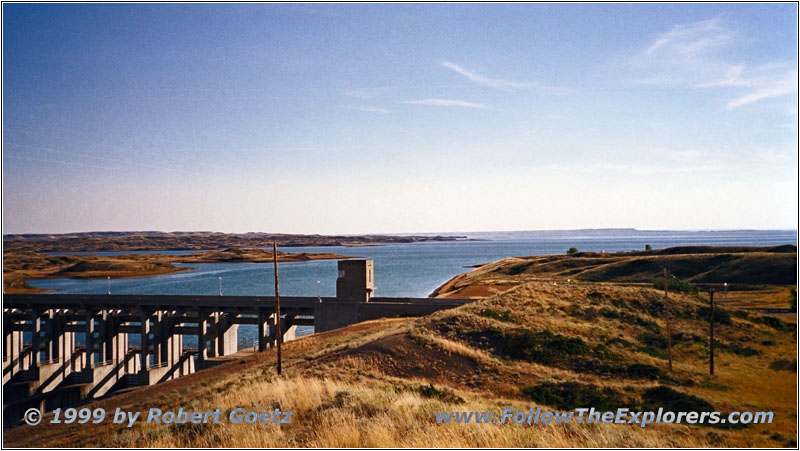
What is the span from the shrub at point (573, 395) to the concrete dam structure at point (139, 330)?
1991 centimetres

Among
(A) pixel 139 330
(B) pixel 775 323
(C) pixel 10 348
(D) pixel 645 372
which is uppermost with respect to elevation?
(D) pixel 645 372

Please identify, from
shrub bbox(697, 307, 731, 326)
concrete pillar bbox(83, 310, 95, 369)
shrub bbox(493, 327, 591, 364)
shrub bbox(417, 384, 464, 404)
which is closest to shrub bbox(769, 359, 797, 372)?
shrub bbox(697, 307, 731, 326)

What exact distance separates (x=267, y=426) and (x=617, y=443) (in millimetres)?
7317

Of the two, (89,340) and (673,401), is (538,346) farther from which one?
(89,340)

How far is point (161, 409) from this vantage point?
58.1ft

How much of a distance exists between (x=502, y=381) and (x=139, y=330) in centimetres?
3602

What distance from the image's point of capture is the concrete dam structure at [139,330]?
1650 inches

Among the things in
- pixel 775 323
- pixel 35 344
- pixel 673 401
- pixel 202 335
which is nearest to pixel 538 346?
pixel 673 401

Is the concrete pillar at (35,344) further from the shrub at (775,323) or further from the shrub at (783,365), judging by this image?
the shrub at (775,323)

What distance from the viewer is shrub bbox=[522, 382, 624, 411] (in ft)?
60.2

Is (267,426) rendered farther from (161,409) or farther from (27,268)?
(27,268)

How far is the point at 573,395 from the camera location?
1917 cm

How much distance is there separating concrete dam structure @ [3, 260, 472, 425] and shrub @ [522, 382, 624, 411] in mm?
19910

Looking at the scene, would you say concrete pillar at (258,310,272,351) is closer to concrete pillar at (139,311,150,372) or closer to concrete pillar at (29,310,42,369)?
concrete pillar at (139,311,150,372)
